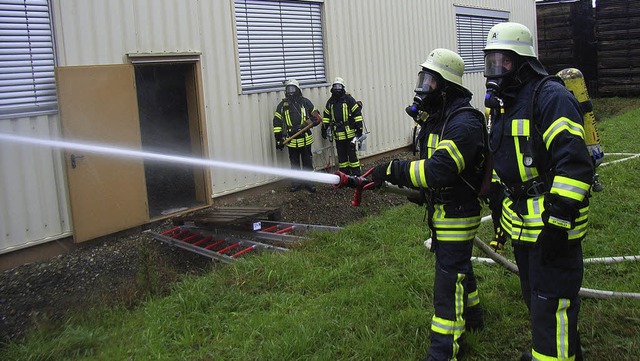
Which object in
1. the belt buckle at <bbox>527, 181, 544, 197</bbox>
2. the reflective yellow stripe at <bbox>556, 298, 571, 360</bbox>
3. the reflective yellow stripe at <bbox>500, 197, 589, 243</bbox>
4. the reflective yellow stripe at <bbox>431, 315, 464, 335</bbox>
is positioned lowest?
the reflective yellow stripe at <bbox>431, 315, 464, 335</bbox>

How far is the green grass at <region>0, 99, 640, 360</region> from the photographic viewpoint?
376 cm

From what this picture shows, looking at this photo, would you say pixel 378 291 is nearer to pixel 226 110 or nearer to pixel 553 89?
pixel 553 89

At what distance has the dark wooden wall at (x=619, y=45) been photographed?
18188mm

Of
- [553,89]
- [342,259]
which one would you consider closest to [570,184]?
[553,89]

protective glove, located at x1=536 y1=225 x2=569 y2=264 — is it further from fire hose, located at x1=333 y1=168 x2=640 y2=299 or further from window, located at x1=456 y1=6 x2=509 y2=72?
window, located at x1=456 y1=6 x2=509 y2=72

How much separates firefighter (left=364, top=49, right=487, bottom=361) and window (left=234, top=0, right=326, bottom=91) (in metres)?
5.96

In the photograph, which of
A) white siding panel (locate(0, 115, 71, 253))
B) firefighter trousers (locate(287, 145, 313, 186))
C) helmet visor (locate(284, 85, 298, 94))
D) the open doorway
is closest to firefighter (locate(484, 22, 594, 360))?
white siding panel (locate(0, 115, 71, 253))

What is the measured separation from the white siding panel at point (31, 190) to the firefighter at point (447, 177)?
15.3 feet

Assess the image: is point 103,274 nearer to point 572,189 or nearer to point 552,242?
point 552,242

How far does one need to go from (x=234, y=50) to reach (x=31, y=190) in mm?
3769

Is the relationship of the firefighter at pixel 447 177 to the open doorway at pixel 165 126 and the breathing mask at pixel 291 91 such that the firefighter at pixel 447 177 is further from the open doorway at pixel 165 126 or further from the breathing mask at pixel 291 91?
the open doorway at pixel 165 126

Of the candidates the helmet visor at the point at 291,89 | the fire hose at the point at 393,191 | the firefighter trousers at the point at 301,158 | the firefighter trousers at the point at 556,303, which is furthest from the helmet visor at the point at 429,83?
the firefighter trousers at the point at 301,158

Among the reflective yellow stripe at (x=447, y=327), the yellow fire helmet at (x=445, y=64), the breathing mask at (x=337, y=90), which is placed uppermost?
the breathing mask at (x=337, y=90)

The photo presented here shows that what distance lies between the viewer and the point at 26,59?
21.1 feet
